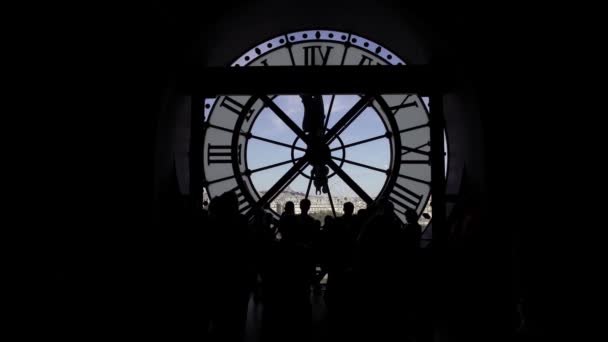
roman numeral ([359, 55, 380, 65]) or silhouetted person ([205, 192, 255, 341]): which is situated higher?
roman numeral ([359, 55, 380, 65])

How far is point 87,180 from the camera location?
7.50ft

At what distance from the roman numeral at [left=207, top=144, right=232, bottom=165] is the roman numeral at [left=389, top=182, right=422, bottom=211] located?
149 cm

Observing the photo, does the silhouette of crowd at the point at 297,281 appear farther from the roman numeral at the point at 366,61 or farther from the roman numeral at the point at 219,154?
the roman numeral at the point at 366,61

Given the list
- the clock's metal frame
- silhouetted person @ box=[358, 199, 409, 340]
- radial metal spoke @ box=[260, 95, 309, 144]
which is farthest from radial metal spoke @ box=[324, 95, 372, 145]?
silhouetted person @ box=[358, 199, 409, 340]

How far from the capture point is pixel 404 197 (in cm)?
398

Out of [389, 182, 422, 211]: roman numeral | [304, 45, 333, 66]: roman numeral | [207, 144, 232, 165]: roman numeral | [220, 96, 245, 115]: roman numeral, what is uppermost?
[304, 45, 333, 66]: roman numeral

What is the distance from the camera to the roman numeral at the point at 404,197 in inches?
156

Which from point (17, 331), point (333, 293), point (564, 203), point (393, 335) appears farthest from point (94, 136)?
point (564, 203)

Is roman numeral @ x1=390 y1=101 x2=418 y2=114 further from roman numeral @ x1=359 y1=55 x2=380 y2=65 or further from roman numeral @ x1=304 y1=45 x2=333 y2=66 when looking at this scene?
roman numeral @ x1=304 y1=45 x2=333 y2=66

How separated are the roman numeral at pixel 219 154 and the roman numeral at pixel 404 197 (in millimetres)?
1494

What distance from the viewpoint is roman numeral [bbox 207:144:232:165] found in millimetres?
3980

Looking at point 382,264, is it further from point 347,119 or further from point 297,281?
point 347,119

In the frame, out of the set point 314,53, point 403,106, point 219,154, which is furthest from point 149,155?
point 403,106

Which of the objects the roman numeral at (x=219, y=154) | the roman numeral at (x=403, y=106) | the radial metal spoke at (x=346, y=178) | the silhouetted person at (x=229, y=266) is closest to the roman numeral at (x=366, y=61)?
the roman numeral at (x=403, y=106)
